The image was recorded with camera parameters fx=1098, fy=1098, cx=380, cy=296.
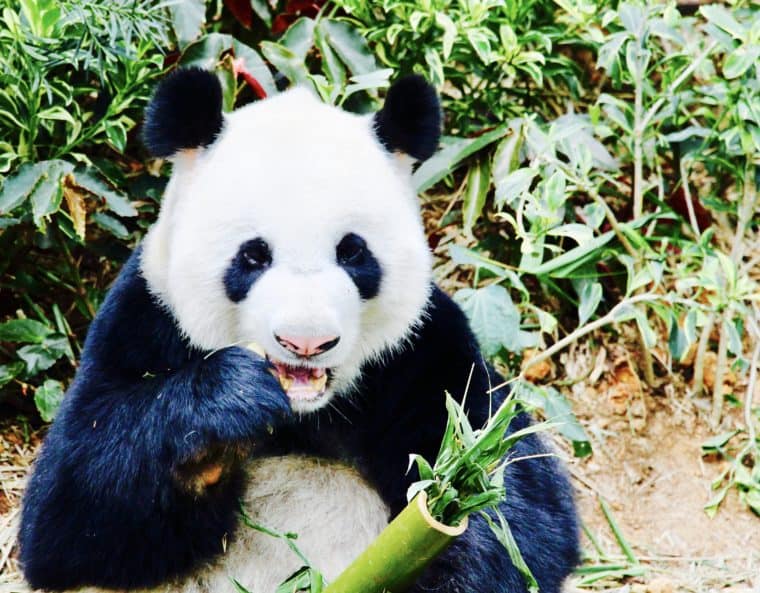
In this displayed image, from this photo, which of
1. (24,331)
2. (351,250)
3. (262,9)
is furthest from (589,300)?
(24,331)

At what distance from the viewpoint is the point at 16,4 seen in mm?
3979

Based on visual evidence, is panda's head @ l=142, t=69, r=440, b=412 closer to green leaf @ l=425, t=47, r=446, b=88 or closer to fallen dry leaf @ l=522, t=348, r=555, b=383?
green leaf @ l=425, t=47, r=446, b=88

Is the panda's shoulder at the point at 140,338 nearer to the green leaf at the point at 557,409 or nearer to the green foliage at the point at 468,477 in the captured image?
the green foliage at the point at 468,477

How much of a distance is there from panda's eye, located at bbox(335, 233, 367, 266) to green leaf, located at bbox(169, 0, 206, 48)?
178 centimetres

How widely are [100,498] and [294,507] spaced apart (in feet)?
1.94

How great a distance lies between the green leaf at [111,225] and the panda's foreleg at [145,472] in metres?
1.35

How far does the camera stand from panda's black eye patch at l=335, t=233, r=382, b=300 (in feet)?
9.33

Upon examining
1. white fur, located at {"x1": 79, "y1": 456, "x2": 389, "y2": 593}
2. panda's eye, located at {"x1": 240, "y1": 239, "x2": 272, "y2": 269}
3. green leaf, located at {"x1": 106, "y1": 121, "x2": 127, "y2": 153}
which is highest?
panda's eye, located at {"x1": 240, "y1": 239, "x2": 272, "y2": 269}

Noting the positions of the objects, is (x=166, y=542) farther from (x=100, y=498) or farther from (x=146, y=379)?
(x=146, y=379)

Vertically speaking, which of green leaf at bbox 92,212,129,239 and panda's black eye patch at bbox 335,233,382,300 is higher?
panda's black eye patch at bbox 335,233,382,300

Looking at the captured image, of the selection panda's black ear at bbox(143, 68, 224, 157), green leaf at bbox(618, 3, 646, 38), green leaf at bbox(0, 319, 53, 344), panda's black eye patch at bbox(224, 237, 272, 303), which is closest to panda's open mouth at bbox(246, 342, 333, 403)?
panda's black eye patch at bbox(224, 237, 272, 303)

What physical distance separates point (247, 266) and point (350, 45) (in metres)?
1.88

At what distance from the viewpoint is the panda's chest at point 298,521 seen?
3.16m

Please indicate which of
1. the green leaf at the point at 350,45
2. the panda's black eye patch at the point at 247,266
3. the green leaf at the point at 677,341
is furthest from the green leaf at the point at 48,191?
the green leaf at the point at 677,341
